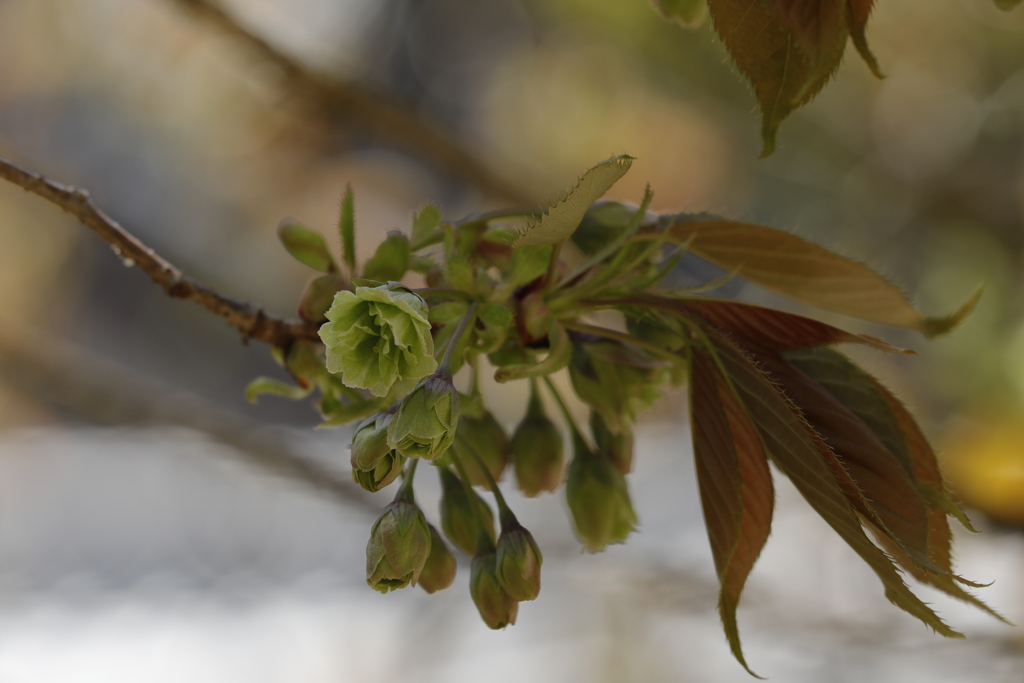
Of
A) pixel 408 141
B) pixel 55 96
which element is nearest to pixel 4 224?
pixel 55 96

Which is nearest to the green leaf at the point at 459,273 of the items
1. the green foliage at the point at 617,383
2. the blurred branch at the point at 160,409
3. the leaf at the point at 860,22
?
the green foliage at the point at 617,383

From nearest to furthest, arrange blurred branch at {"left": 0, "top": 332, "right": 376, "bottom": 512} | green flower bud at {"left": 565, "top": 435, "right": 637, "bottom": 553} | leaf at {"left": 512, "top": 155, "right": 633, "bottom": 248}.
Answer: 1. leaf at {"left": 512, "top": 155, "right": 633, "bottom": 248}
2. green flower bud at {"left": 565, "top": 435, "right": 637, "bottom": 553}
3. blurred branch at {"left": 0, "top": 332, "right": 376, "bottom": 512}

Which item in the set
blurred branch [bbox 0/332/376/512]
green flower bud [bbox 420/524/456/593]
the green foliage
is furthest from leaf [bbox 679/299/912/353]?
blurred branch [bbox 0/332/376/512]

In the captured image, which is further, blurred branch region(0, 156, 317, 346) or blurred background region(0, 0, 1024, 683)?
blurred background region(0, 0, 1024, 683)

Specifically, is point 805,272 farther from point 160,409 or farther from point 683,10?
point 160,409

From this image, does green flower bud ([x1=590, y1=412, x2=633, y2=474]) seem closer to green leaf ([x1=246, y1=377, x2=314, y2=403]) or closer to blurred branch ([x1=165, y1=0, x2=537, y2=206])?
green leaf ([x1=246, y1=377, x2=314, y2=403])

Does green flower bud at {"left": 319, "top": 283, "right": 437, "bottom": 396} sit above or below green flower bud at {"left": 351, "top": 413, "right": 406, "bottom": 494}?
above
